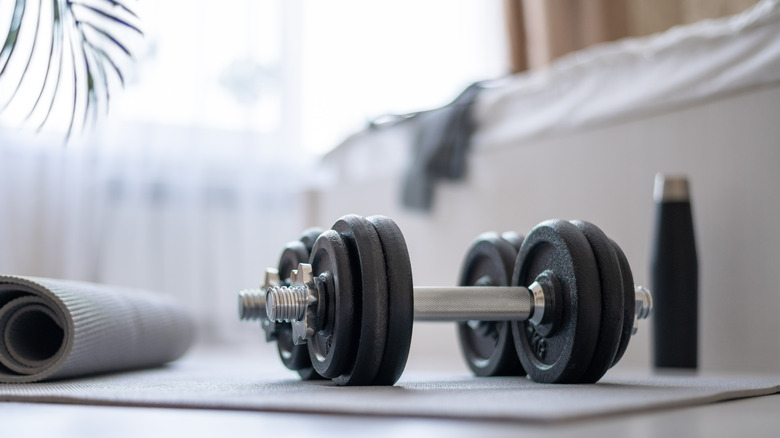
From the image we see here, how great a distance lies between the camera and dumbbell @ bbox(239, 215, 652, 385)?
33.7 inches

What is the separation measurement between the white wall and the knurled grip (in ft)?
1.88

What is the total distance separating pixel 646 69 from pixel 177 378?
1.07 metres

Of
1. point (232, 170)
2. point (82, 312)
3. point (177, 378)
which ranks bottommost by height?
point (177, 378)

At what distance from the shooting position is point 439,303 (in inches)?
37.7

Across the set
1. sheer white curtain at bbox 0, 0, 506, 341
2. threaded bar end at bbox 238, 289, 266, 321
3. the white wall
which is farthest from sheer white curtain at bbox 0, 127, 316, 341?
threaded bar end at bbox 238, 289, 266, 321

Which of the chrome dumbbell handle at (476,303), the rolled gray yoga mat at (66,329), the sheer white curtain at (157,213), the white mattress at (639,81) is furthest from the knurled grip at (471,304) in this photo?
the sheer white curtain at (157,213)

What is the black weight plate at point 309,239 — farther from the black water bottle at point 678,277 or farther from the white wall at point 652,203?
the black water bottle at point 678,277

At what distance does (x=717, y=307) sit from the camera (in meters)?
1.48

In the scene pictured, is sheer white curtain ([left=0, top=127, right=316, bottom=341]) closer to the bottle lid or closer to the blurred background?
the blurred background

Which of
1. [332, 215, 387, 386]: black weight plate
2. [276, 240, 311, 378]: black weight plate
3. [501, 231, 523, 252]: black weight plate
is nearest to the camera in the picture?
[332, 215, 387, 386]: black weight plate

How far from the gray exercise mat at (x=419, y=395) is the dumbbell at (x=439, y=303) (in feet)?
0.11

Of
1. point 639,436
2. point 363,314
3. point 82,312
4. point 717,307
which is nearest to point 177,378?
point 82,312

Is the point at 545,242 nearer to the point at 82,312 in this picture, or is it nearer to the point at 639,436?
the point at 639,436

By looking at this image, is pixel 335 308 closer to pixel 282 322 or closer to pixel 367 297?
pixel 367 297
